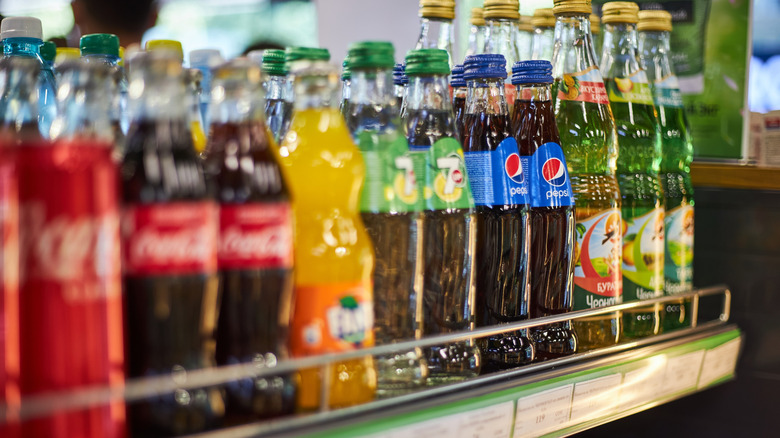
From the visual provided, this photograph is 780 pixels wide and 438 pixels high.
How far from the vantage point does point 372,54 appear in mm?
899

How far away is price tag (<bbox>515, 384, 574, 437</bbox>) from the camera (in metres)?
1.03

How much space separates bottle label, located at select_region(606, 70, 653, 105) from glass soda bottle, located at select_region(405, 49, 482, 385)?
563 mm

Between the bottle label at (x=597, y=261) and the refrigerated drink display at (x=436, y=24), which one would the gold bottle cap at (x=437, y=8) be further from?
the bottle label at (x=597, y=261)

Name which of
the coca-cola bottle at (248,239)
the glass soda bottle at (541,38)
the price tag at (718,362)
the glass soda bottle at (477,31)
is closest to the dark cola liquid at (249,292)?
the coca-cola bottle at (248,239)

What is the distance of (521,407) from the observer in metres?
1.02

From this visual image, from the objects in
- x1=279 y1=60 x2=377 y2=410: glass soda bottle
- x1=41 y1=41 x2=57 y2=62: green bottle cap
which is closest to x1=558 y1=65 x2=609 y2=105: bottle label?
x1=279 y1=60 x2=377 y2=410: glass soda bottle

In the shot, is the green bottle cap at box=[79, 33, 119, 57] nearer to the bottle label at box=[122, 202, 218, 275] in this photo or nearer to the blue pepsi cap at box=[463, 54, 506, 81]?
the bottle label at box=[122, 202, 218, 275]

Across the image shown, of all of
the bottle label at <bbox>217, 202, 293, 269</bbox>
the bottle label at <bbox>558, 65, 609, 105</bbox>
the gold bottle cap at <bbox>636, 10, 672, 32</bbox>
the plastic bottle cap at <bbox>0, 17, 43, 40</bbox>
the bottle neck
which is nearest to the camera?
the bottle label at <bbox>217, 202, 293, 269</bbox>

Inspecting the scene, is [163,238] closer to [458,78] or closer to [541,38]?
[458,78]

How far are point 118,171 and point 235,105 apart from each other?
135 millimetres

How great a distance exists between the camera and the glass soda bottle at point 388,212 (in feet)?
2.97

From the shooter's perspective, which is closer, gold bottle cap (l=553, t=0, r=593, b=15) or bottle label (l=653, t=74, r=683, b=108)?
gold bottle cap (l=553, t=0, r=593, b=15)

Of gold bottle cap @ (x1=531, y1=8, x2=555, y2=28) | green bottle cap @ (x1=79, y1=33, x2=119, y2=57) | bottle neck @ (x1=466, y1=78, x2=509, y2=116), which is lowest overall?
bottle neck @ (x1=466, y1=78, x2=509, y2=116)

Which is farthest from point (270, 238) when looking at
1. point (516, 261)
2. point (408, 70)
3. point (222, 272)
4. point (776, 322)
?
point (776, 322)
